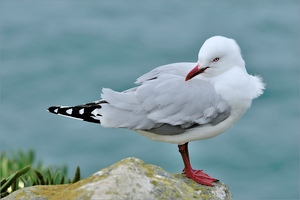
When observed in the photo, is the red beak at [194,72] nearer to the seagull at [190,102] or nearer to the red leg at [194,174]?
the seagull at [190,102]

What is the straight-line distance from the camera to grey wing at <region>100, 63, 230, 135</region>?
12.7ft

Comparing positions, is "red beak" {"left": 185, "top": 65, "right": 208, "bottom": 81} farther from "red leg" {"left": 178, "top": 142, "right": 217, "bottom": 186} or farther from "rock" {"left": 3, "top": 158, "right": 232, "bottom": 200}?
"rock" {"left": 3, "top": 158, "right": 232, "bottom": 200}

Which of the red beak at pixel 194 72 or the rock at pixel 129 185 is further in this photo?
the red beak at pixel 194 72

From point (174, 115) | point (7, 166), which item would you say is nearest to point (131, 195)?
point (174, 115)

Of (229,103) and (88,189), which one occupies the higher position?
(229,103)

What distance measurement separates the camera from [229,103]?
3.88 m

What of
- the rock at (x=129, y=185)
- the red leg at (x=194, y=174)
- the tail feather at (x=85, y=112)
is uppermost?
the tail feather at (x=85, y=112)

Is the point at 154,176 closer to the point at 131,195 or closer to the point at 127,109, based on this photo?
the point at 131,195

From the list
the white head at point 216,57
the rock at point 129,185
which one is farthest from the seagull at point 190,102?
the rock at point 129,185

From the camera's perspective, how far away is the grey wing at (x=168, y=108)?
12.7 feet

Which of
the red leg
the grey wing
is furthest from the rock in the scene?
the red leg

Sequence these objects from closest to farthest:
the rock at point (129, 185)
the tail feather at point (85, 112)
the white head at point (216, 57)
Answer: the rock at point (129, 185) < the white head at point (216, 57) < the tail feather at point (85, 112)

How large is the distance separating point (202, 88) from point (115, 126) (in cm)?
56

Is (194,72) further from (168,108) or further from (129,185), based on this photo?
(129,185)
